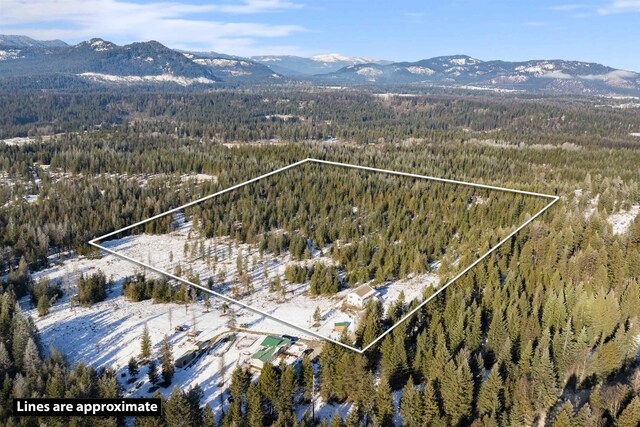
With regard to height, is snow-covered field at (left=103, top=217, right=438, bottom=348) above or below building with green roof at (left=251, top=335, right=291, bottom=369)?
above

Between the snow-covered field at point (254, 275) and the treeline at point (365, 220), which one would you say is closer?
the snow-covered field at point (254, 275)

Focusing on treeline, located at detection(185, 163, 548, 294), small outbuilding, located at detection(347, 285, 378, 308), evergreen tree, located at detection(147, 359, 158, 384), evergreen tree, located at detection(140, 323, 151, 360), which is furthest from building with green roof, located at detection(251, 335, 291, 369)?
small outbuilding, located at detection(347, 285, 378, 308)

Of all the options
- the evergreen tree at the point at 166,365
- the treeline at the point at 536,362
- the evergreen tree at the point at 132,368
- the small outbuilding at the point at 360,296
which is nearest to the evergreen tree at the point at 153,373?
the evergreen tree at the point at 166,365

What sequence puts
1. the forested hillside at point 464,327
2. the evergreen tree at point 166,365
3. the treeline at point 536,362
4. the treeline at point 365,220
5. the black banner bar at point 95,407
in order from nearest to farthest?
the treeline at point 365,220
the forested hillside at point 464,327
the black banner bar at point 95,407
the treeline at point 536,362
the evergreen tree at point 166,365

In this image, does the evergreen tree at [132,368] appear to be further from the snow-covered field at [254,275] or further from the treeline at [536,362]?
the snow-covered field at [254,275]

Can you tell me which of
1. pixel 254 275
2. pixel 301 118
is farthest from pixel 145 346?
pixel 301 118

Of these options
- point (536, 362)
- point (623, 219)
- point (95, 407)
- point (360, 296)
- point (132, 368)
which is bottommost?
point (132, 368)

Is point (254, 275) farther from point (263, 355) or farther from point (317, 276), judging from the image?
point (263, 355)

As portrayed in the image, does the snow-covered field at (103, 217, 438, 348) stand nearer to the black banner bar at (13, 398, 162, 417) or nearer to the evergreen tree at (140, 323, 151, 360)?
the black banner bar at (13, 398, 162, 417)
